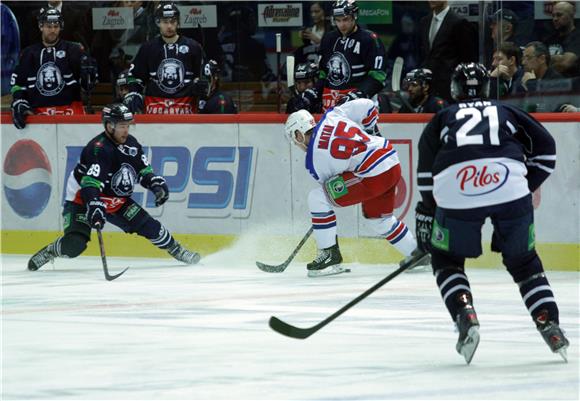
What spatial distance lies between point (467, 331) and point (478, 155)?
28.0 inches

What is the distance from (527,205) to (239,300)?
2832 mm

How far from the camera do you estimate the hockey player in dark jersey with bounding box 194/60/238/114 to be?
11125 mm

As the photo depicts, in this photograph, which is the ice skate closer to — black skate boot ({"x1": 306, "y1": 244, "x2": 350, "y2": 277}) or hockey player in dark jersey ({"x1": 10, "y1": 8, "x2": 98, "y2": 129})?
black skate boot ({"x1": 306, "y1": 244, "x2": 350, "y2": 277})

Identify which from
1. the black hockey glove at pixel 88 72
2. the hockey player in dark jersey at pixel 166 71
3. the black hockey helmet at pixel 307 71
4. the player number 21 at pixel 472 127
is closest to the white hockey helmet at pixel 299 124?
the black hockey helmet at pixel 307 71

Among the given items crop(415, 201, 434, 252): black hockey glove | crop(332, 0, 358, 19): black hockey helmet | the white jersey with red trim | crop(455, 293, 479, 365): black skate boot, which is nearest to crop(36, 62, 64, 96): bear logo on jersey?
crop(332, 0, 358, 19): black hockey helmet

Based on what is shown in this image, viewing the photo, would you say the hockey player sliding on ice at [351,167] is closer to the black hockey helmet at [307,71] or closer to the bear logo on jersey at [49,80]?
the black hockey helmet at [307,71]

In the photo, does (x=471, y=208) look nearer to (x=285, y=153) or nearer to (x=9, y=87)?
(x=285, y=153)

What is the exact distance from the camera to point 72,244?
10.4 metres

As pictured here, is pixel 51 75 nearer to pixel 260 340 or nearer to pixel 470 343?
pixel 260 340

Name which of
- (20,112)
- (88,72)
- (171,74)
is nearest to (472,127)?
(171,74)

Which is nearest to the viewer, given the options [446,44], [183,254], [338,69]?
[183,254]

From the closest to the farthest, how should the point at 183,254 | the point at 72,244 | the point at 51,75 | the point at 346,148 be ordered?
the point at 346,148
the point at 72,244
the point at 183,254
the point at 51,75

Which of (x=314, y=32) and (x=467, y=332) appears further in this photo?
(x=314, y=32)

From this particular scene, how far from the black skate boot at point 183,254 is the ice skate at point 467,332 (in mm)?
4781
